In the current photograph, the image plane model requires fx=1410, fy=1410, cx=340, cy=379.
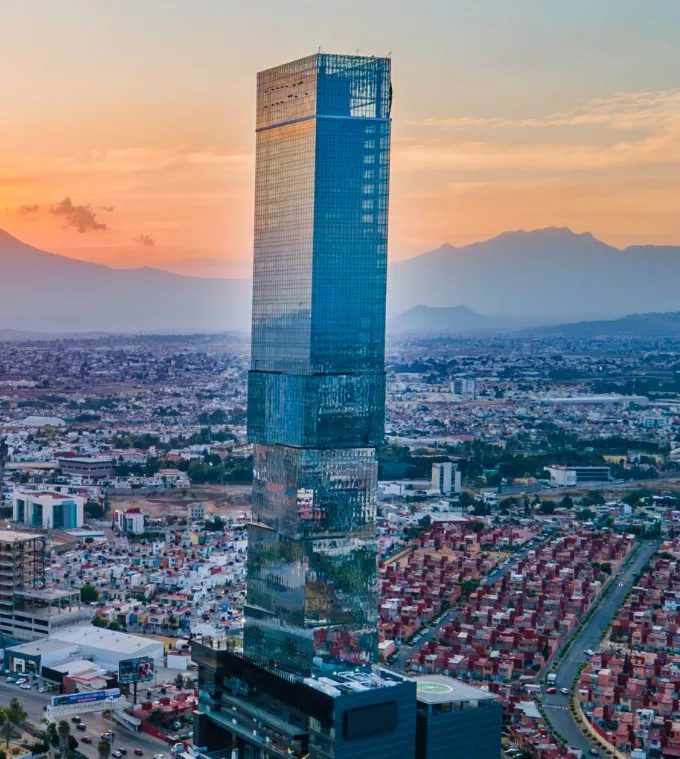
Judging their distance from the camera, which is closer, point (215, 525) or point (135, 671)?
point (135, 671)

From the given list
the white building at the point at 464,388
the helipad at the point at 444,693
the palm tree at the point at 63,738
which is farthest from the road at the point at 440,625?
the white building at the point at 464,388

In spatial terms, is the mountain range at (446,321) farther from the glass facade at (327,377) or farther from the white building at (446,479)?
the glass facade at (327,377)

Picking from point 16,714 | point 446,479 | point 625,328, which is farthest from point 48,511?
point 625,328

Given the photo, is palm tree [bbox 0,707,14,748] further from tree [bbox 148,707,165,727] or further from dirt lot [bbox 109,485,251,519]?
dirt lot [bbox 109,485,251,519]

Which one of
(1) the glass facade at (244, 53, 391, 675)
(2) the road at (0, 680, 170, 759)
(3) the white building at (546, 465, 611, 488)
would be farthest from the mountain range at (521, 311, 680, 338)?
(1) the glass facade at (244, 53, 391, 675)

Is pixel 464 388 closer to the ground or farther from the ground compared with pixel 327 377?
closer to the ground

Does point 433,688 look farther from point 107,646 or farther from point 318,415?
point 107,646
